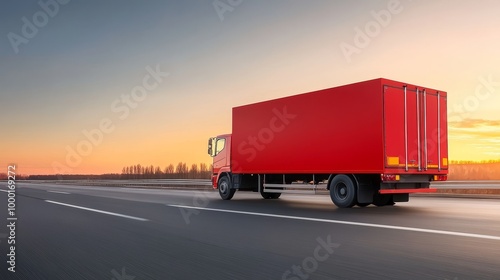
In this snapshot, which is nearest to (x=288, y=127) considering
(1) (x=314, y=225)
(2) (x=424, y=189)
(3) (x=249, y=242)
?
(2) (x=424, y=189)

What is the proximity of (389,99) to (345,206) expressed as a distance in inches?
127

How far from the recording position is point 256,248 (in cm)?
644

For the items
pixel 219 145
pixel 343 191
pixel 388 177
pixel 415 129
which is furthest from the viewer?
pixel 219 145

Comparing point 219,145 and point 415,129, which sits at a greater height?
point 415,129

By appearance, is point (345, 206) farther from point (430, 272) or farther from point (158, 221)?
point (430, 272)

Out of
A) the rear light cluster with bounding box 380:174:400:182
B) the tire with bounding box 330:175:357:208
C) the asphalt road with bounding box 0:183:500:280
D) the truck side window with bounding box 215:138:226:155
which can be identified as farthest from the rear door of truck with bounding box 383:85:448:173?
the truck side window with bounding box 215:138:226:155

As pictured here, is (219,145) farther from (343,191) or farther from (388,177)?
(388,177)

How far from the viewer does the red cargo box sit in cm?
1257

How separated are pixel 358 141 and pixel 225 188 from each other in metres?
7.10

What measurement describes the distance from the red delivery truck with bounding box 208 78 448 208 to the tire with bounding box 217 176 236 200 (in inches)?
79.7

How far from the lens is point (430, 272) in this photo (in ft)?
15.8

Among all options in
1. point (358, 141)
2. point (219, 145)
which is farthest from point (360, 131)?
point (219, 145)

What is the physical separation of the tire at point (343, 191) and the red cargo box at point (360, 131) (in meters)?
0.29

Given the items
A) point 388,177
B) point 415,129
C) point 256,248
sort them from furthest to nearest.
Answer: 1. point 415,129
2. point 388,177
3. point 256,248
